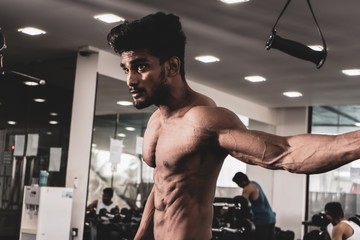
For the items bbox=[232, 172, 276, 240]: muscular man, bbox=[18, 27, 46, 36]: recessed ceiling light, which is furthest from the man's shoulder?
bbox=[232, 172, 276, 240]: muscular man

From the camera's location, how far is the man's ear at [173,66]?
1771mm

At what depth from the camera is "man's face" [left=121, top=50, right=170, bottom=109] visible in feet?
5.52

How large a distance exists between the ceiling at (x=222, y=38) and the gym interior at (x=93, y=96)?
0.04 feet

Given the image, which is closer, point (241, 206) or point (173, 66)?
point (173, 66)

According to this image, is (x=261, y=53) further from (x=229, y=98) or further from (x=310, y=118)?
(x=310, y=118)

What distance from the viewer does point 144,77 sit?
5.56 ft

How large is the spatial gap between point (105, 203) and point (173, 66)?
478 centimetres

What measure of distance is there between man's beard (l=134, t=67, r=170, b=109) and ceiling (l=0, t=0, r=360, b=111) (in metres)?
3.05

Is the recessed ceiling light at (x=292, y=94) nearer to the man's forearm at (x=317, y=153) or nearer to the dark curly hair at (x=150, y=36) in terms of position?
the dark curly hair at (x=150, y=36)

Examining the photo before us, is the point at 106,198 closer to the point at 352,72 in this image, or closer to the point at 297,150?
the point at 352,72

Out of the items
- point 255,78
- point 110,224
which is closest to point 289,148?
point 110,224

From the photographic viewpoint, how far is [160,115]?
197 cm

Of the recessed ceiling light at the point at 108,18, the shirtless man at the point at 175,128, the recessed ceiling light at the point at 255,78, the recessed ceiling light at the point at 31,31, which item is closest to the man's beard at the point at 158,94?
the shirtless man at the point at 175,128

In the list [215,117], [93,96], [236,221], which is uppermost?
[93,96]
